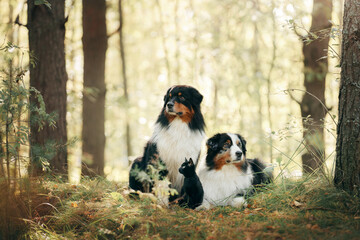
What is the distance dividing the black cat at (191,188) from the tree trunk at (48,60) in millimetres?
2282

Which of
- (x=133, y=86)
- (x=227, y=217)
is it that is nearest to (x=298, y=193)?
(x=227, y=217)

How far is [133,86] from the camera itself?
21406 millimetres

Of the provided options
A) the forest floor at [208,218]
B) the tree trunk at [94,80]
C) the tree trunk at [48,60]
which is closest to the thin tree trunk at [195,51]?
the tree trunk at [94,80]

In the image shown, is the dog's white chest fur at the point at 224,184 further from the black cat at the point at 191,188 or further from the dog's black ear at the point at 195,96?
the dog's black ear at the point at 195,96

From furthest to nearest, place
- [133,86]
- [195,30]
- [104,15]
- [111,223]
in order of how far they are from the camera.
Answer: [133,86], [195,30], [104,15], [111,223]

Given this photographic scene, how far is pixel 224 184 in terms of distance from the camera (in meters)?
5.19

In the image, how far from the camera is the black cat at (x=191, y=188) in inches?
181

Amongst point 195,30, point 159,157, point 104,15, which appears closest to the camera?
point 159,157

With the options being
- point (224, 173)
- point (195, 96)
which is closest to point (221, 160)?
point (224, 173)

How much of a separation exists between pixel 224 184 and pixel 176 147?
34.3 inches

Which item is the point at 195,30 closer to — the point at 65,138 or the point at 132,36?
the point at 132,36

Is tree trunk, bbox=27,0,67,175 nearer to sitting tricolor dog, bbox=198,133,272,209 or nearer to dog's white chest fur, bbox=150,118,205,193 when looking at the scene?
dog's white chest fur, bbox=150,118,205,193

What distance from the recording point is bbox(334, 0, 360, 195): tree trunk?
4.15 m

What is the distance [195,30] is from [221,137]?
38.5ft
